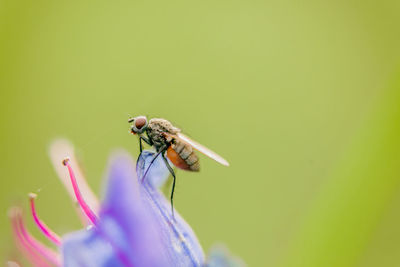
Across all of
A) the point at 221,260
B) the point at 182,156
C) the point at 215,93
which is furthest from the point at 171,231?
the point at 215,93

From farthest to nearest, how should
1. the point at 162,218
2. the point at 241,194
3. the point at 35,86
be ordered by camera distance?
the point at 35,86 → the point at 241,194 → the point at 162,218

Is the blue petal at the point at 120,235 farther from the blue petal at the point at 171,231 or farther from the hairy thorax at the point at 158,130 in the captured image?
the hairy thorax at the point at 158,130

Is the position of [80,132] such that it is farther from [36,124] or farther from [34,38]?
[34,38]

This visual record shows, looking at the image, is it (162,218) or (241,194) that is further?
(241,194)

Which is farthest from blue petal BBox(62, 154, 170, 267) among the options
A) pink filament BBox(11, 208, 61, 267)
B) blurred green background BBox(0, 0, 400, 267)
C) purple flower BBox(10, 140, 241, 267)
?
blurred green background BBox(0, 0, 400, 267)

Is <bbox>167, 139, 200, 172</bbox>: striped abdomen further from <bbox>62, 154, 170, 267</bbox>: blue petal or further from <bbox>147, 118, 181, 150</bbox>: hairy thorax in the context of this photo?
Answer: <bbox>62, 154, 170, 267</bbox>: blue petal

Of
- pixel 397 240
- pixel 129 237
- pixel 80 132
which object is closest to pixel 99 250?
pixel 129 237
